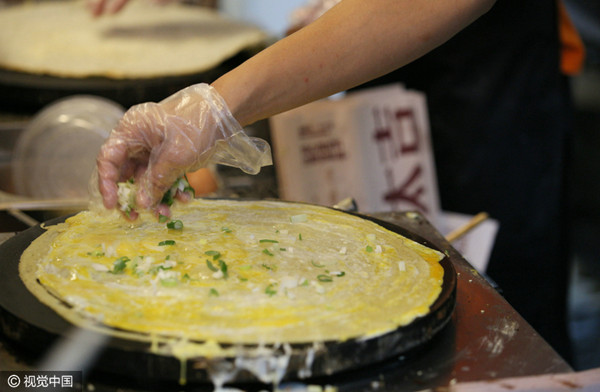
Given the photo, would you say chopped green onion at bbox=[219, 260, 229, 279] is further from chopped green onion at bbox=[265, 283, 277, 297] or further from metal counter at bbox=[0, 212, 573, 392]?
metal counter at bbox=[0, 212, 573, 392]

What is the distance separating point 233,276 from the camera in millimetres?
1350

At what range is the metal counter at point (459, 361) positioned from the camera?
1.12 meters

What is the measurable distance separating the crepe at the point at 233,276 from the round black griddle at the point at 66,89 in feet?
5.67

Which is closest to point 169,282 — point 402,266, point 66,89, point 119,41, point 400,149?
point 402,266

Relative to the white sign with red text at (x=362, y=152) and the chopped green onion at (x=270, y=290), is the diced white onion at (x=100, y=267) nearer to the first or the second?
the chopped green onion at (x=270, y=290)

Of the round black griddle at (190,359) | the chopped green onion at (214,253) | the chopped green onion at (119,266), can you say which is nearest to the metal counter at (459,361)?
the round black griddle at (190,359)

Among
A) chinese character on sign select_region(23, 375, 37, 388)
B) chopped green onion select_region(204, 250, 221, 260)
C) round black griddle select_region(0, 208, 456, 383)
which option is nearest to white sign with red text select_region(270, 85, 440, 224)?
chopped green onion select_region(204, 250, 221, 260)

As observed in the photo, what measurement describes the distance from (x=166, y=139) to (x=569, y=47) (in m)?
2.49

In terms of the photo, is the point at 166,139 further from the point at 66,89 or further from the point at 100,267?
the point at 66,89

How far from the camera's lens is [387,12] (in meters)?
1.54

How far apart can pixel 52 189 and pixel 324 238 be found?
1.67m

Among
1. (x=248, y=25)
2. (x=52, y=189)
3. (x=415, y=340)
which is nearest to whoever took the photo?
(x=415, y=340)

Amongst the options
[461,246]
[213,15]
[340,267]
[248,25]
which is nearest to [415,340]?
[340,267]

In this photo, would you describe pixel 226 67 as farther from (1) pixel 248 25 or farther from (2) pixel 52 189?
(2) pixel 52 189
